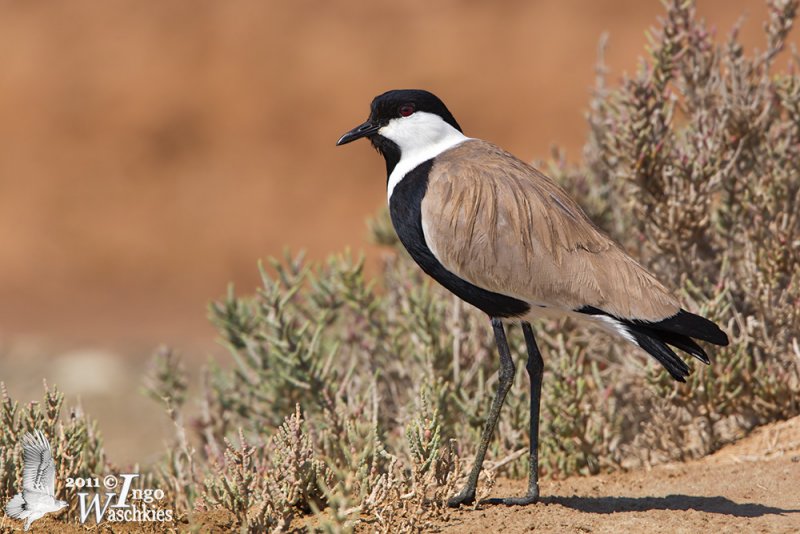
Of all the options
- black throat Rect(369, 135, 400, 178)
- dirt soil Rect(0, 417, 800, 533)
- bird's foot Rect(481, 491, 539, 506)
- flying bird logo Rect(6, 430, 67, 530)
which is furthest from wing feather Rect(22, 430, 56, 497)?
black throat Rect(369, 135, 400, 178)

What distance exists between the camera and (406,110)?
4.54 metres

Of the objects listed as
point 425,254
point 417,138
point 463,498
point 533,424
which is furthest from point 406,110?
point 463,498

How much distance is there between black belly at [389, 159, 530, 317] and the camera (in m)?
4.07

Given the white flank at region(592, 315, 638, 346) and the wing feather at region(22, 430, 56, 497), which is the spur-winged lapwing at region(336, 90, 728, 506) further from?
the wing feather at region(22, 430, 56, 497)

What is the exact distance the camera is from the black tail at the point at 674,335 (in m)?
3.78

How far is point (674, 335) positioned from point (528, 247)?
0.69 m

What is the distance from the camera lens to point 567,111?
1752 cm

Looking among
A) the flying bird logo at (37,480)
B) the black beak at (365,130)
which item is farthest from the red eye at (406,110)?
the flying bird logo at (37,480)

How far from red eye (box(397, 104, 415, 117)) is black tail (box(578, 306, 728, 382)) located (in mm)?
1277

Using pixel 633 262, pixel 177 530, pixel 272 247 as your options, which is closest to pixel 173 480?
pixel 177 530

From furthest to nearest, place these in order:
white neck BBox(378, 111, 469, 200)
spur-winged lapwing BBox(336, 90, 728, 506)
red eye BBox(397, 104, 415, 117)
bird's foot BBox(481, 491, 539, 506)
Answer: red eye BBox(397, 104, 415, 117) → white neck BBox(378, 111, 469, 200) → bird's foot BBox(481, 491, 539, 506) → spur-winged lapwing BBox(336, 90, 728, 506)

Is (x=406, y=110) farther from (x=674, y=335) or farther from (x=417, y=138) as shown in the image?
(x=674, y=335)

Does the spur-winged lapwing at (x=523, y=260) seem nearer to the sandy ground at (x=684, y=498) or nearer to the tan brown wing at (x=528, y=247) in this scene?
the tan brown wing at (x=528, y=247)

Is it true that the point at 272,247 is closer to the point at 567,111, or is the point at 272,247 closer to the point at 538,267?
the point at 567,111
